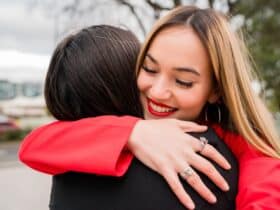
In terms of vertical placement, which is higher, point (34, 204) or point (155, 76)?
point (155, 76)

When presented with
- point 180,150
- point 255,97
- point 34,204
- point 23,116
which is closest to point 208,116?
point 255,97

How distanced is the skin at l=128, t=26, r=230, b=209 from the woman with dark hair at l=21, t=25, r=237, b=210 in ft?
0.07

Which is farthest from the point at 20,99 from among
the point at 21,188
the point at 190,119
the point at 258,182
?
the point at 258,182

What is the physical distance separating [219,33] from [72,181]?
1.54 ft

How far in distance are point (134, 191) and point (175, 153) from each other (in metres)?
0.12

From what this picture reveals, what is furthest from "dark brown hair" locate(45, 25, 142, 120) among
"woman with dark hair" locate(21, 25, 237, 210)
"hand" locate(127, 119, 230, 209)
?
"hand" locate(127, 119, 230, 209)

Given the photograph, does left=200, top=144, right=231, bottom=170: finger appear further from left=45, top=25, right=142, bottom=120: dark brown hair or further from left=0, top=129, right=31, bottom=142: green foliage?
left=0, top=129, right=31, bottom=142: green foliage

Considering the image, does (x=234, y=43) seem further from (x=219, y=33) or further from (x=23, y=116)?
(x=23, y=116)

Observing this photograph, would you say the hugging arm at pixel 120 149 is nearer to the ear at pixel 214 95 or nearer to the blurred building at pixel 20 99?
the ear at pixel 214 95

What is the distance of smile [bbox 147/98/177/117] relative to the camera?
1312 millimetres

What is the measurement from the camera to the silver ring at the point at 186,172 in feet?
3.79

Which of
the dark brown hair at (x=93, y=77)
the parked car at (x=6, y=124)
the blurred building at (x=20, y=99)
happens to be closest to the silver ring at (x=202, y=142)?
the dark brown hair at (x=93, y=77)

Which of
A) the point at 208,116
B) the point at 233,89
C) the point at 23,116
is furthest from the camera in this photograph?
the point at 23,116

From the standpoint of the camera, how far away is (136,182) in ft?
3.77
